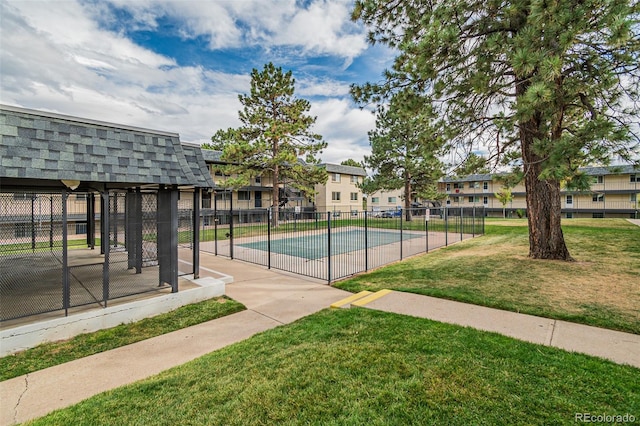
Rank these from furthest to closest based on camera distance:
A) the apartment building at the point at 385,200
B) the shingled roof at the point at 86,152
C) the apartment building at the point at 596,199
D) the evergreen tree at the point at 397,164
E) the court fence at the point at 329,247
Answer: the apartment building at the point at 385,200 → the apartment building at the point at 596,199 → the evergreen tree at the point at 397,164 → the court fence at the point at 329,247 → the shingled roof at the point at 86,152

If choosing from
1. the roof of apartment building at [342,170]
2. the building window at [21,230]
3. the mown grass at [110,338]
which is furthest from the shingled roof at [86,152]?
the roof of apartment building at [342,170]

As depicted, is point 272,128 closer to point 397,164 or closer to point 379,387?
point 397,164

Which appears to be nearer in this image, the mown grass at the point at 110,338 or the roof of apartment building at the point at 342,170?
the mown grass at the point at 110,338

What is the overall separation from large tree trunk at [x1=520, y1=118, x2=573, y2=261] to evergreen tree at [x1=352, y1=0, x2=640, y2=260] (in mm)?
29

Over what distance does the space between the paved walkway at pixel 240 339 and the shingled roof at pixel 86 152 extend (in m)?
2.72

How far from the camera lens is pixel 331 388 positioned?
293 cm

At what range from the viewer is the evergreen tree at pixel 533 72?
5.07 meters

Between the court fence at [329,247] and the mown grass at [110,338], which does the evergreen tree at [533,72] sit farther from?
the mown grass at [110,338]

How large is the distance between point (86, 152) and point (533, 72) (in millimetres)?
8665

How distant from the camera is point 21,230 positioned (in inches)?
478

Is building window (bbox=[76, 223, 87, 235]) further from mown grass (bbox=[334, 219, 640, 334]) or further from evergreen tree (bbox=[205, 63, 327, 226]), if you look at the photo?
mown grass (bbox=[334, 219, 640, 334])

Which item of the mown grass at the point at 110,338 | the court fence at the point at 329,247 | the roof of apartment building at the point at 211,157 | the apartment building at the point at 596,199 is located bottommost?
the mown grass at the point at 110,338

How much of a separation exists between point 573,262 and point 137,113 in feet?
83.6

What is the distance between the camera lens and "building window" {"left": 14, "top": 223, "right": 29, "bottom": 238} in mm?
12109
